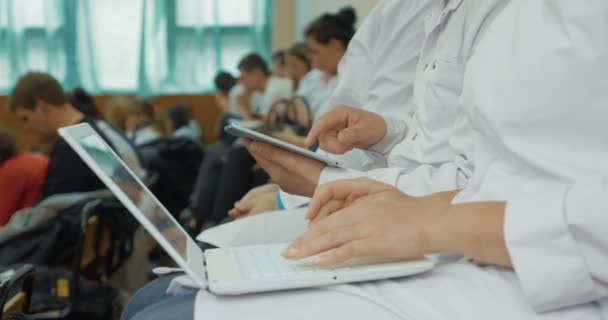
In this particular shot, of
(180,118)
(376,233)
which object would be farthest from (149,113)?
(376,233)

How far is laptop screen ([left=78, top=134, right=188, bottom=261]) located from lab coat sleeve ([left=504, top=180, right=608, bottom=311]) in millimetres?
360

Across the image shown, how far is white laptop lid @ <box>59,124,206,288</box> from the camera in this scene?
2.51ft

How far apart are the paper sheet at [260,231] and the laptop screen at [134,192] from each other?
24cm

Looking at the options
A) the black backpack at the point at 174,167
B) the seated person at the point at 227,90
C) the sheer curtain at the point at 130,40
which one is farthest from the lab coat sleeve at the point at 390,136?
the sheer curtain at the point at 130,40

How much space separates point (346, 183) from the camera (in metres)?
0.96

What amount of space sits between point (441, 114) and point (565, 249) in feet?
1.68

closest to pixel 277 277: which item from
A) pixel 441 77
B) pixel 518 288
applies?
pixel 518 288

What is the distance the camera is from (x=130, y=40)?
624 cm

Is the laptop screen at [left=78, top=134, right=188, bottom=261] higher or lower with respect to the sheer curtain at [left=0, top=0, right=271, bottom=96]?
higher

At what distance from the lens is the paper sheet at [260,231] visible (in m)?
1.18

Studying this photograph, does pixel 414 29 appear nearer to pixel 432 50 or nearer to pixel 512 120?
pixel 432 50

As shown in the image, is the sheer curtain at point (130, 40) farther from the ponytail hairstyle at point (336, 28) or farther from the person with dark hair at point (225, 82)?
the ponytail hairstyle at point (336, 28)

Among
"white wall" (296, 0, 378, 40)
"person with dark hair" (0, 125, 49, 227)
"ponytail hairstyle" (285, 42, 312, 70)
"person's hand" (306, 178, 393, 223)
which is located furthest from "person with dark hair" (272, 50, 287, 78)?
"person's hand" (306, 178, 393, 223)

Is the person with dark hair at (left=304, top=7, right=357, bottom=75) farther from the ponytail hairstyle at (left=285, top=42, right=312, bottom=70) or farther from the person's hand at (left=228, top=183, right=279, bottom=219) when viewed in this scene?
the person's hand at (left=228, top=183, right=279, bottom=219)
